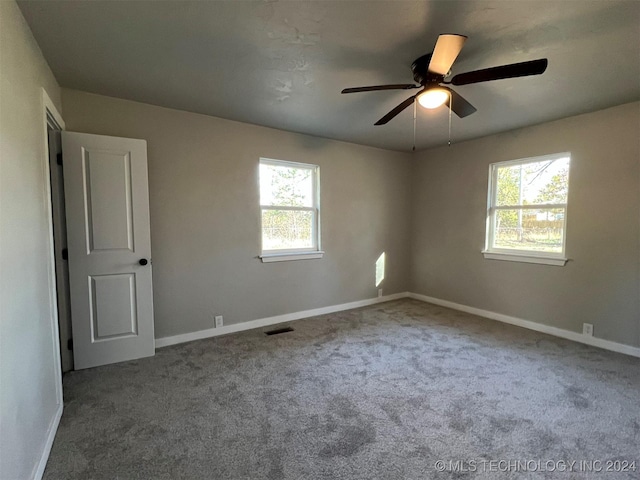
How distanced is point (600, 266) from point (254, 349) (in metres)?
3.72

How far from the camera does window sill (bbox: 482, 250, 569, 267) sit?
138 inches

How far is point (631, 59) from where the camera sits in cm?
214

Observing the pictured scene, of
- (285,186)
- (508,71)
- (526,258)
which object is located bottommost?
(526,258)

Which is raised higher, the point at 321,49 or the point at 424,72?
the point at 321,49

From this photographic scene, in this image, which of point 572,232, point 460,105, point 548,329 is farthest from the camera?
point 548,329

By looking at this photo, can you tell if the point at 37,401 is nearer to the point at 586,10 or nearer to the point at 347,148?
the point at 586,10

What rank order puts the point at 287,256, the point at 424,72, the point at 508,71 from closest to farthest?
the point at 508,71 < the point at 424,72 < the point at 287,256

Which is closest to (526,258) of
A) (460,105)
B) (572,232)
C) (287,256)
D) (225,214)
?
(572,232)

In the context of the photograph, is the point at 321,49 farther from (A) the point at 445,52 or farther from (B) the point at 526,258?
(B) the point at 526,258

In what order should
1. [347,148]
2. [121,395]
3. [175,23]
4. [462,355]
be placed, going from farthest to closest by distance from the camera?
[347,148] < [462,355] < [121,395] < [175,23]

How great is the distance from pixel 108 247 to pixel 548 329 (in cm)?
477

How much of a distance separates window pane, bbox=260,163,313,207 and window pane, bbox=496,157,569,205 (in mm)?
Result: 2576

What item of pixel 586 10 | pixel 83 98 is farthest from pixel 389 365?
pixel 83 98

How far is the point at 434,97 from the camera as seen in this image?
2111 millimetres
